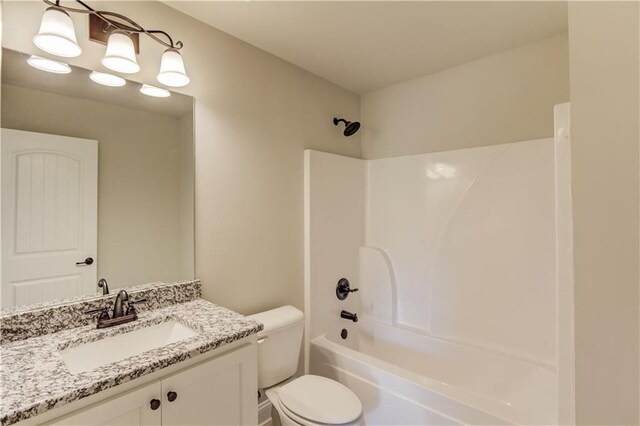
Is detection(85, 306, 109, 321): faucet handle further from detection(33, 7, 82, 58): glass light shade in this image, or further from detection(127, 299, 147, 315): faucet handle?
detection(33, 7, 82, 58): glass light shade

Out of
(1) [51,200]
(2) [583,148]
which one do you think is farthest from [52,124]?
(2) [583,148]

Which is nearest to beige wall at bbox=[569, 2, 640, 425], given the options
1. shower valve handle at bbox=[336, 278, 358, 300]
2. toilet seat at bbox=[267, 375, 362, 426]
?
toilet seat at bbox=[267, 375, 362, 426]

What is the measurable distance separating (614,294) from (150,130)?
1.82 metres

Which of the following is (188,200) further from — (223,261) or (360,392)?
(360,392)

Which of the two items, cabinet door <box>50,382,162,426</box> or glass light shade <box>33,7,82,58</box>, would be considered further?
glass light shade <box>33,7,82,58</box>

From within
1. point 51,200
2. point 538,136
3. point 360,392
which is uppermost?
point 538,136

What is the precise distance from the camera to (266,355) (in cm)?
177

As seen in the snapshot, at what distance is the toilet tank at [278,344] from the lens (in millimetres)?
1757

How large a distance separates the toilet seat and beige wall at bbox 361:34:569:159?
1824 mm

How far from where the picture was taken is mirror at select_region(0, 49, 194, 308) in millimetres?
1199

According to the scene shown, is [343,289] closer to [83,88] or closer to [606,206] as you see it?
[83,88]

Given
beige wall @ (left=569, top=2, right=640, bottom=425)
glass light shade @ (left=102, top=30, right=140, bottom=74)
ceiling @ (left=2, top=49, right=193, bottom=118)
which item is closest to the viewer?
beige wall @ (left=569, top=2, right=640, bottom=425)

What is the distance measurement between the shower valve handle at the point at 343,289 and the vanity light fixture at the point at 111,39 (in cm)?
178

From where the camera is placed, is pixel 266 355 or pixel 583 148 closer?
pixel 583 148
